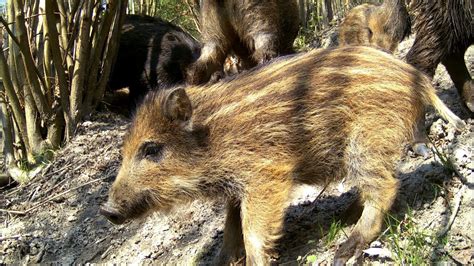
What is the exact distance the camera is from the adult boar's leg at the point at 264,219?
2852 mm

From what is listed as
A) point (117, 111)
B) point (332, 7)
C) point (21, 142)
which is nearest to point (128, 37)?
point (117, 111)

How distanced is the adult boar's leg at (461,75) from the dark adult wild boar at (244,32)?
4.62ft

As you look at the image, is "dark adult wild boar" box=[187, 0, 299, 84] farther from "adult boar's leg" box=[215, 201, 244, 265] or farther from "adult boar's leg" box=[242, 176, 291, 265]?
"adult boar's leg" box=[242, 176, 291, 265]

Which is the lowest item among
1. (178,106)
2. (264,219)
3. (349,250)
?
(349,250)

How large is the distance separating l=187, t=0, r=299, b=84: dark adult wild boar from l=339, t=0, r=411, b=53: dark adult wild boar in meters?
0.64

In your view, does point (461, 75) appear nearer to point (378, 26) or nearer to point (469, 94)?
point (469, 94)

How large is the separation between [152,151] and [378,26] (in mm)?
3015

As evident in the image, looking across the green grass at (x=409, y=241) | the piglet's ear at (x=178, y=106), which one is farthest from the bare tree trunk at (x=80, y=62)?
the green grass at (x=409, y=241)

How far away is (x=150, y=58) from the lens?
617cm

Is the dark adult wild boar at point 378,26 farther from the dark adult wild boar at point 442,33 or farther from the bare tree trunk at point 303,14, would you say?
the bare tree trunk at point 303,14

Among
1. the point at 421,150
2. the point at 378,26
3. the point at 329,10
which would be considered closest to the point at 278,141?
the point at 421,150

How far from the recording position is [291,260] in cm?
310

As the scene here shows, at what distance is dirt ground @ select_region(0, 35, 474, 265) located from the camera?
294cm

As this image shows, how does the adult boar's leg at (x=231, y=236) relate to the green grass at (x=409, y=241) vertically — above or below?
below
